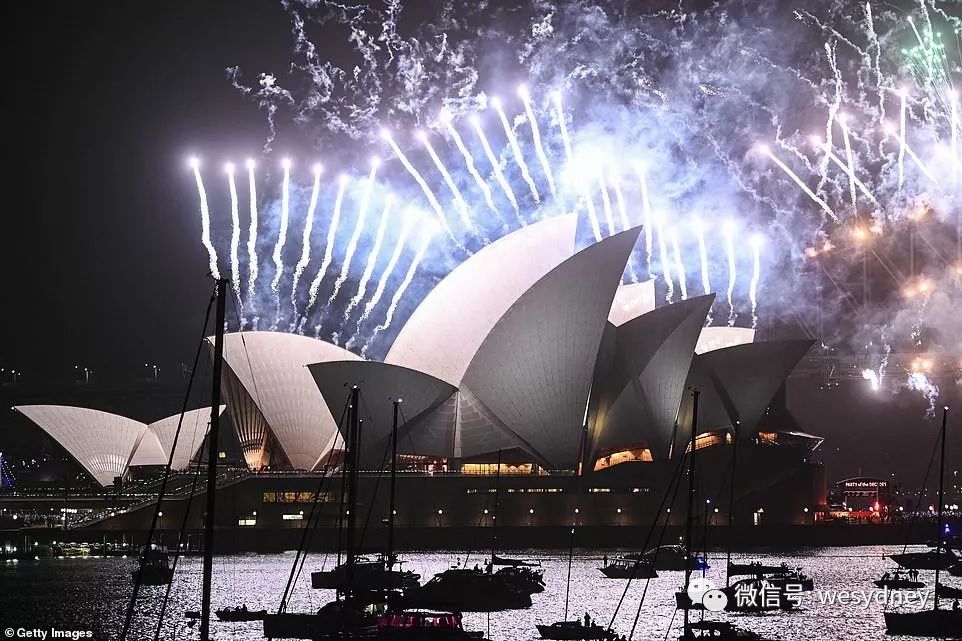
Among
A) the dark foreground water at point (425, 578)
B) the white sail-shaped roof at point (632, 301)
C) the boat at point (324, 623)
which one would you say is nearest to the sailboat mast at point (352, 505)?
the boat at point (324, 623)

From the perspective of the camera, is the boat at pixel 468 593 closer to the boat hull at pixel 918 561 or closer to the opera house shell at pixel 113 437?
the boat hull at pixel 918 561

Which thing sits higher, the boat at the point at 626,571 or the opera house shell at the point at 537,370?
the opera house shell at the point at 537,370

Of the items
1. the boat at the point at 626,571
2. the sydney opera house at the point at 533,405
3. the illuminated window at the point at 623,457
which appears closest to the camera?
the boat at the point at 626,571

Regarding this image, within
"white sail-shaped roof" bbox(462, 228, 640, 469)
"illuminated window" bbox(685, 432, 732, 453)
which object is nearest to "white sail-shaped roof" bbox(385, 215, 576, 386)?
"white sail-shaped roof" bbox(462, 228, 640, 469)

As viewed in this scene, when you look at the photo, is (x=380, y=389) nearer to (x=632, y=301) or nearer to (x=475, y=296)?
(x=475, y=296)

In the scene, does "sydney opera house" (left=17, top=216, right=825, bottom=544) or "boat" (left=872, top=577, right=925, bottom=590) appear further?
"sydney opera house" (left=17, top=216, right=825, bottom=544)

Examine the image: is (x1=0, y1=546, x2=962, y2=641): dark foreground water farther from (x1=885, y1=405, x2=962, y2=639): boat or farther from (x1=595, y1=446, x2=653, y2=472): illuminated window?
(x1=595, y1=446, x2=653, y2=472): illuminated window

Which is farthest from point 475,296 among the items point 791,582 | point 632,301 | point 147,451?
point 147,451

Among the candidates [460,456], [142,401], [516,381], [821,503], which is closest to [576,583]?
[516,381]
